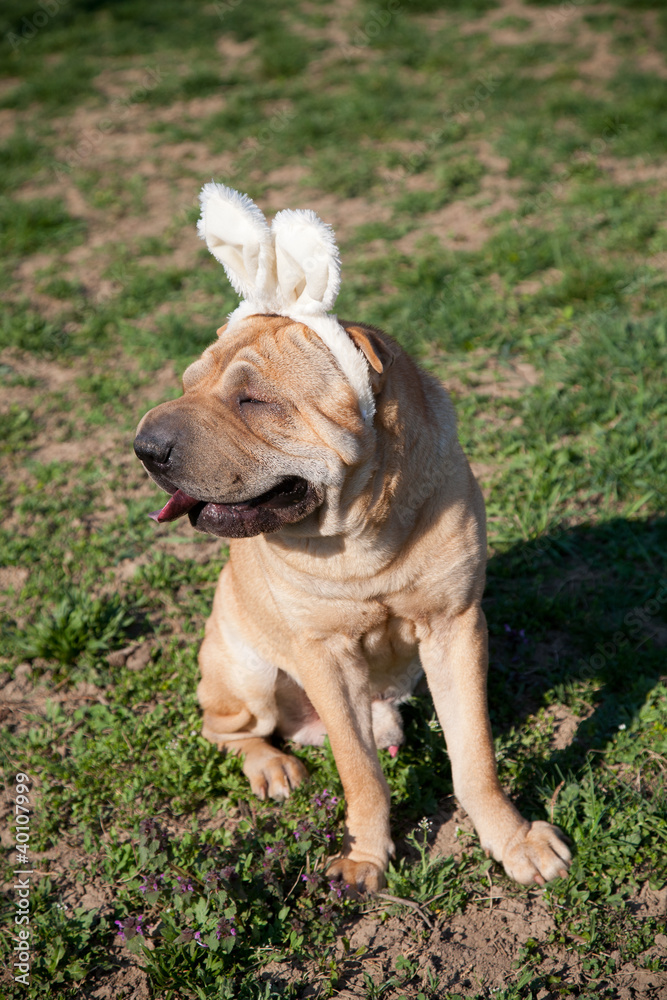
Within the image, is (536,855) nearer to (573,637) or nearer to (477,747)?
(477,747)

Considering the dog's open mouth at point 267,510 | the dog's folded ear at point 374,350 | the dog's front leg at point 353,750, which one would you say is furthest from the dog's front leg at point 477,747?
the dog's folded ear at point 374,350

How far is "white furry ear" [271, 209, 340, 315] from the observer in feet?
6.49

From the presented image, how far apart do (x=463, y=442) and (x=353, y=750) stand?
2.13 m

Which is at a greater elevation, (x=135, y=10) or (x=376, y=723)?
(x=135, y=10)

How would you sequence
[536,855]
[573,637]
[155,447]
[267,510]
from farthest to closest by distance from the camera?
1. [573,637]
2. [536,855]
3. [267,510]
4. [155,447]

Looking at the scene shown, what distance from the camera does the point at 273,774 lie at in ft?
9.32

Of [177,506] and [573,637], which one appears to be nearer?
[177,506]

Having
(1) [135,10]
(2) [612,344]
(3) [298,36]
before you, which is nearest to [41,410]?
(2) [612,344]

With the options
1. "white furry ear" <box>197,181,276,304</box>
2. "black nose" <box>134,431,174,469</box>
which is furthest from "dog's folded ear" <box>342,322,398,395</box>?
"black nose" <box>134,431,174,469</box>

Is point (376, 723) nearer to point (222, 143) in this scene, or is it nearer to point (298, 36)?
point (222, 143)

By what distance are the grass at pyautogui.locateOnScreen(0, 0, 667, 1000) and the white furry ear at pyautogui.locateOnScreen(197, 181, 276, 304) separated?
1.73 meters

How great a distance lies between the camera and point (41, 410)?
496 cm

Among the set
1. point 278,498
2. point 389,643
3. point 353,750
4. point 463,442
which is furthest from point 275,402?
point 463,442

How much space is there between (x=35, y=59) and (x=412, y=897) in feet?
35.3
